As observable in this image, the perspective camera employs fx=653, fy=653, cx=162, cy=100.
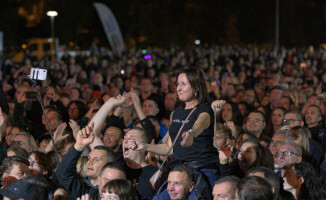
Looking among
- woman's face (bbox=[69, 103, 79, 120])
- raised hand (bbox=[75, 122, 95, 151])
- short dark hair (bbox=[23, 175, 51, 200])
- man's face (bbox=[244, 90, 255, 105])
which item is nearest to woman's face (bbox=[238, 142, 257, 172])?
raised hand (bbox=[75, 122, 95, 151])

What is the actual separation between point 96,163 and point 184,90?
1.38m

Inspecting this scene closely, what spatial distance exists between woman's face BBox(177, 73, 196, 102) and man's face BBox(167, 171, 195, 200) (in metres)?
0.67

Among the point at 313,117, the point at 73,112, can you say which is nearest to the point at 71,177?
the point at 73,112

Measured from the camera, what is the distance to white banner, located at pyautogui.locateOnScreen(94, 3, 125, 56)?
26.9 metres

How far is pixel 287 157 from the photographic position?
7.50 m

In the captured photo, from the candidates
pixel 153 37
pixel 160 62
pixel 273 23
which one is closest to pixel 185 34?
pixel 153 37

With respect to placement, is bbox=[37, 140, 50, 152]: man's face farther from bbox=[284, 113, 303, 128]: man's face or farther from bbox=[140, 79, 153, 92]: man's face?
bbox=[140, 79, 153, 92]: man's face

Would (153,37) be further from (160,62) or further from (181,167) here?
(181,167)

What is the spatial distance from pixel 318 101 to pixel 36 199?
25.7 feet

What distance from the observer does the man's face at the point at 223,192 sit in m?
5.46

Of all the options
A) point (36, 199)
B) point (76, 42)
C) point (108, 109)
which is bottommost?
Result: point (36, 199)

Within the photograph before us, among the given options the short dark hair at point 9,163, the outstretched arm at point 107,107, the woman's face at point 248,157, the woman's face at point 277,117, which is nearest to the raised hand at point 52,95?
the woman's face at point 277,117

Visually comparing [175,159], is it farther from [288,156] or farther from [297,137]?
[297,137]

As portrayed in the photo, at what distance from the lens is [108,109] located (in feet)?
22.9
